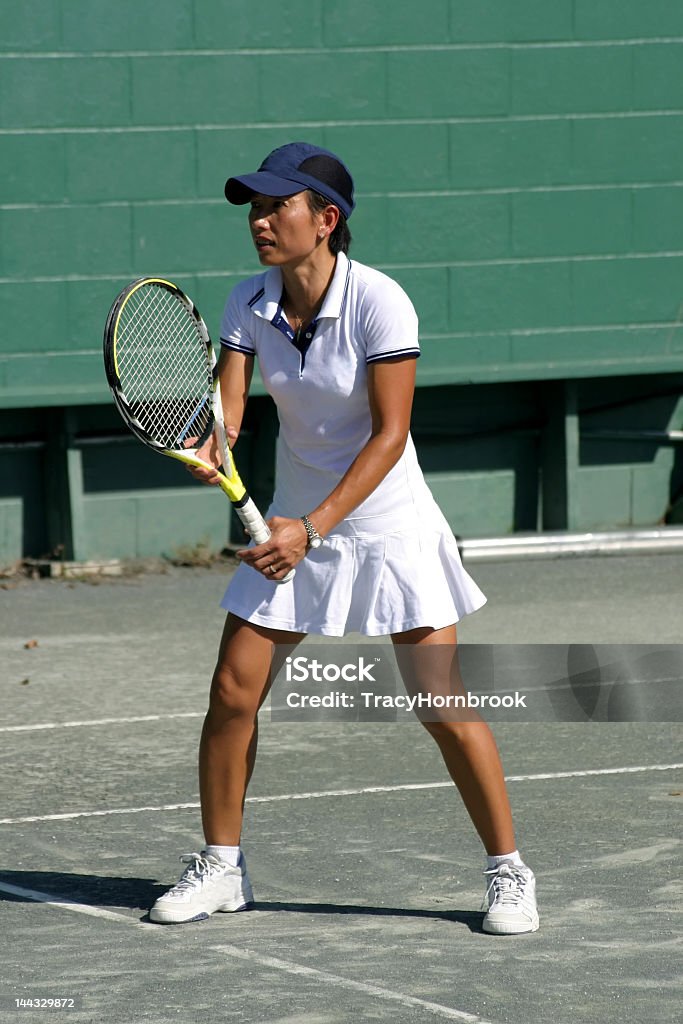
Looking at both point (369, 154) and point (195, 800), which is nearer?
point (195, 800)

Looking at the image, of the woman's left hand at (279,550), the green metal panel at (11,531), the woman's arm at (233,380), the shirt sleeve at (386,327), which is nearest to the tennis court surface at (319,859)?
the woman's left hand at (279,550)

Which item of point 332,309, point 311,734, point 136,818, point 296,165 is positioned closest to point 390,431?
point 332,309

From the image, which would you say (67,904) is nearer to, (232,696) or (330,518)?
(232,696)

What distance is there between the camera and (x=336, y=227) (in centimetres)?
550

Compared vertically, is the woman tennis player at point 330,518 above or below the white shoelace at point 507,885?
above

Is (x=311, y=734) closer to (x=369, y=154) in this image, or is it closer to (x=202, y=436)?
(x=202, y=436)

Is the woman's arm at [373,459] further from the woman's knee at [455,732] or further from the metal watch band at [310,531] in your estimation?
the woman's knee at [455,732]

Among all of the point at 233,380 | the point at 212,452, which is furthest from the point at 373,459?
the point at 233,380

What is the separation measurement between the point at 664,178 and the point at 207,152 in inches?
114

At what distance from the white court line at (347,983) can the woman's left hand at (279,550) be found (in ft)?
3.13

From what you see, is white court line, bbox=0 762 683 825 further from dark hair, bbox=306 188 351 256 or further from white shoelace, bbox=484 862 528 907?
dark hair, bbox=306 188 351 256

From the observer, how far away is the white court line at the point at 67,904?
5.42 meters

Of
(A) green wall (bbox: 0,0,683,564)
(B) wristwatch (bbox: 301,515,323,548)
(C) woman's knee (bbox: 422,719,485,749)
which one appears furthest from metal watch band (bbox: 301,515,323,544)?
(A) green wall (bbox: 0,0,683,564)

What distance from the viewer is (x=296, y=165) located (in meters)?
5.41
